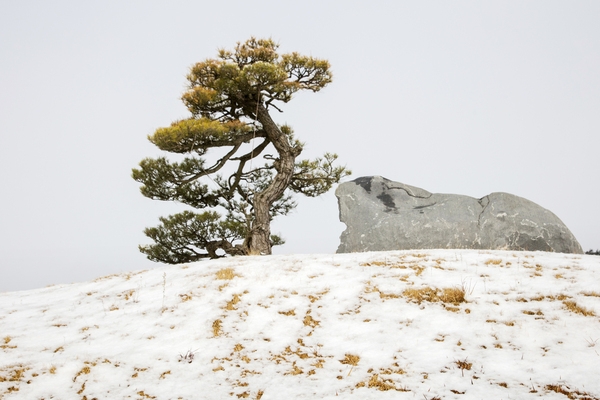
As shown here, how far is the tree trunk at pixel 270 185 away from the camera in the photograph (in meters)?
15.4

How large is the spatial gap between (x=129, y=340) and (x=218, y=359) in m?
1.48

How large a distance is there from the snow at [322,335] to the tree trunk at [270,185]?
6.49 meters

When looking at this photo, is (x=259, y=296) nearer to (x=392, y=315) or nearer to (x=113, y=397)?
(x=392, y=315)

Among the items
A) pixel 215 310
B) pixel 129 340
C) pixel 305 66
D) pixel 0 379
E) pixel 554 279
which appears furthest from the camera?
pixel 305 66

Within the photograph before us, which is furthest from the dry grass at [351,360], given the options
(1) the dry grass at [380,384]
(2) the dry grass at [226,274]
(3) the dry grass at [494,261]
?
(3) the dry grass at [494,261]

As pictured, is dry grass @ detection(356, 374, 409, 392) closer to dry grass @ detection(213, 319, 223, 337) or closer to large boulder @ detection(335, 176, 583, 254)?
dry grass @ detection(213, 319, 223, 337)

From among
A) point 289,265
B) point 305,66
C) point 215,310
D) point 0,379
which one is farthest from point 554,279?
point 305,66

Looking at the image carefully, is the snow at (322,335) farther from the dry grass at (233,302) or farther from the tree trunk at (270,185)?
the tree trunk at (270,185)

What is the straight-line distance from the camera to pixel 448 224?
13328 mm

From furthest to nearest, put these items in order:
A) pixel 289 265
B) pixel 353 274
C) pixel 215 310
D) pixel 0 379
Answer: pixel 289 265 → pixel 353 274 → pixel 215 310 → pixel 0 379

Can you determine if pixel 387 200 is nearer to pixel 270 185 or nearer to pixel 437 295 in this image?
pixel 270 185

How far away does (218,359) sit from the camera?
19.0 ft

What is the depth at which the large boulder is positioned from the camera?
13.1 metres

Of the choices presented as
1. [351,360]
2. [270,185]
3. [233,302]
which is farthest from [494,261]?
[270,185]
